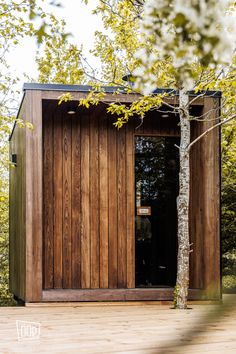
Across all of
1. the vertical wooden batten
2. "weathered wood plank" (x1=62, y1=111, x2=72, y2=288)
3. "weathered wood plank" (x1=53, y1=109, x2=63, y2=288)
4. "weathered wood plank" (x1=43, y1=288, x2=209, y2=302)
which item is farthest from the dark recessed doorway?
the vertical wooden batten

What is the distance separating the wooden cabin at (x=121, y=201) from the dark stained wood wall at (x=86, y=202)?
12 mm

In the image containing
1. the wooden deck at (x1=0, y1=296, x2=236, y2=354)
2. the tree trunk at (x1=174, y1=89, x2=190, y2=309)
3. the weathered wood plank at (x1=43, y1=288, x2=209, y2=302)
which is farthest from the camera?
the weathered wood plank at (x1=43, y1=288, x2=209, y2=302)

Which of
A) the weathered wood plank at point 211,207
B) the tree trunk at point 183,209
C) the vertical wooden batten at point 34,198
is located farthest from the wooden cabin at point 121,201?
the tree trunk at point 183,209

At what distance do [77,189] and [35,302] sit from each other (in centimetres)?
148

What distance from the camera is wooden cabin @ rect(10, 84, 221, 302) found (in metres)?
7.09

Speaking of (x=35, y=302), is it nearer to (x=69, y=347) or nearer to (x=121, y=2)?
(x=69, y=347)

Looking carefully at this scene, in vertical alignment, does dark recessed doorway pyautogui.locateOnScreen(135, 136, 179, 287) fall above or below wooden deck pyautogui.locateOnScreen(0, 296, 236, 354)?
above

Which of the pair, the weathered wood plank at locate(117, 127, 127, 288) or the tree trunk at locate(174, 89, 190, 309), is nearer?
the tree trunk at locate(174, 89, 190, 309)

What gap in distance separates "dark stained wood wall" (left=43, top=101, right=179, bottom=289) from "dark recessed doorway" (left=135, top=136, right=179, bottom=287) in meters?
0.10

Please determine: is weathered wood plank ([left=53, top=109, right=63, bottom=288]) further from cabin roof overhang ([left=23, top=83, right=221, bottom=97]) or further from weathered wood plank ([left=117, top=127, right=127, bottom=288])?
weathered wood plank ([left=117, top=127, right=127, bottom=288])

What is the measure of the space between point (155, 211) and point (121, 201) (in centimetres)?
43

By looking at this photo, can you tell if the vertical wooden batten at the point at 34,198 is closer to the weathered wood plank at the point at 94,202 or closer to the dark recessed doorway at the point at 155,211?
the weathered wood plank at the point at 94,202

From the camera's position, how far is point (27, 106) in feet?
22.6

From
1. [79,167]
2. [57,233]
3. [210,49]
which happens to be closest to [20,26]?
[79,167]
